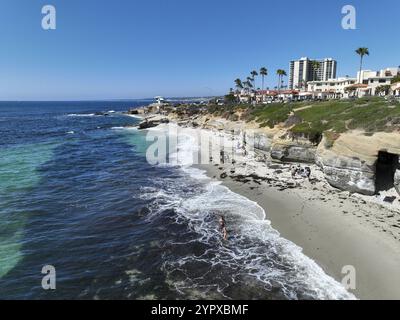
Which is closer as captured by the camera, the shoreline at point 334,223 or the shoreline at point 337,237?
the shoreline at point 337,237

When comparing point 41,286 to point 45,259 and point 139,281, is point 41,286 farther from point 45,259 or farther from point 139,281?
point 139,281

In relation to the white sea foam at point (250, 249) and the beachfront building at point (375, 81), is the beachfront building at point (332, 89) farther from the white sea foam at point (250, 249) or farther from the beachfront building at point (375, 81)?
the white sea foam at point (250, 249)

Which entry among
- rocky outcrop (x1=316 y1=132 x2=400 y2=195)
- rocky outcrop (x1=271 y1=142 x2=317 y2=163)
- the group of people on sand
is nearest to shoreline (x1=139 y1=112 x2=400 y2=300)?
the group of people on sand

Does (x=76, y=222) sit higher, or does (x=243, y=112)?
(x=243, y=112)

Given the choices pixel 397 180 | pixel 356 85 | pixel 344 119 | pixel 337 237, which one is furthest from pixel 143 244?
pixel 356 85

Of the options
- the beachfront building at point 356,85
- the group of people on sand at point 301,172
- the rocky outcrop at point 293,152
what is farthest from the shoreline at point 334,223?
the beachfront building at point 356,85

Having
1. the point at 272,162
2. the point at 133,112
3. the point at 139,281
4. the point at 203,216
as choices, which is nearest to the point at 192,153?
the point at 272,162
